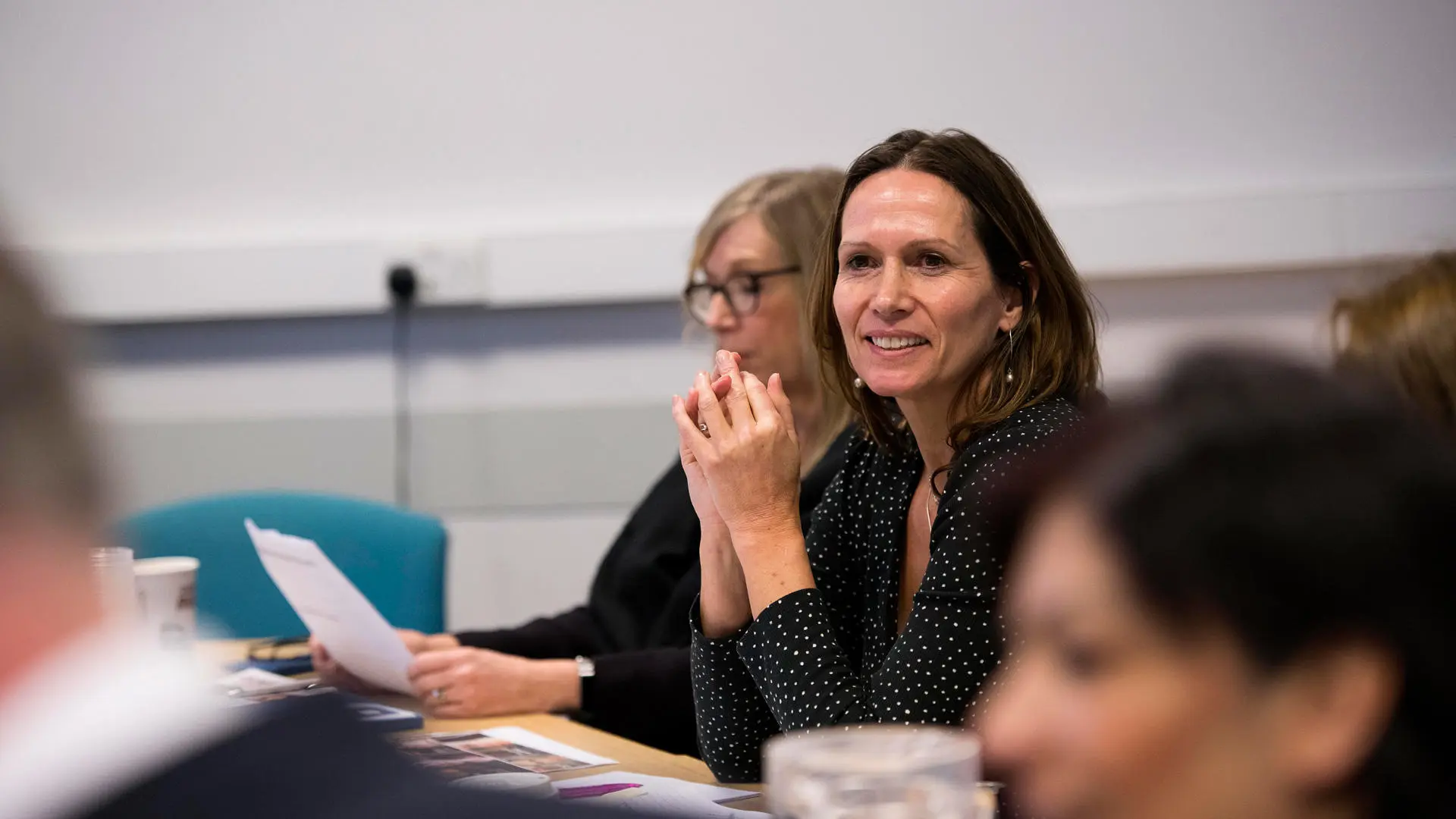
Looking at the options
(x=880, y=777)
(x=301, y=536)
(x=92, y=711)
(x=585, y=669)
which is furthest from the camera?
(x=301, y=536)

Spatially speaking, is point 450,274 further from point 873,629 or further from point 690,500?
point 873,629

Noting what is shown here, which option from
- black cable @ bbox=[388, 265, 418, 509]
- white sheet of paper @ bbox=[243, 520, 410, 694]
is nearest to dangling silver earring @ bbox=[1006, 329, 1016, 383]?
white sheet of paper @ bbox=[243, 520, 410, 694]

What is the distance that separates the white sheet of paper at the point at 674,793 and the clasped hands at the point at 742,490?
0.23 meters

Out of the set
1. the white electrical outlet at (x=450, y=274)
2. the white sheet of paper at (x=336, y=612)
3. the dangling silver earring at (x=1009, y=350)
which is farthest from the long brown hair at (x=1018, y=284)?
the white electrical outlet at (x=450, y=274)

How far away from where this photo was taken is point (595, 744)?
1.84m

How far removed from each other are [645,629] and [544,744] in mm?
797

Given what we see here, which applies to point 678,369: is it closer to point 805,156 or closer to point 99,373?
point 805,156

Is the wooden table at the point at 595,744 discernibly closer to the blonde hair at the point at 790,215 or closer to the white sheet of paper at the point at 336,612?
the white sheet of paper at the point at 336,612

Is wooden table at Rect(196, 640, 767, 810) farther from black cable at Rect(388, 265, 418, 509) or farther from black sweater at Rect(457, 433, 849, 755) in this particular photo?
black cable at Rect(388, 265, 418, 509)

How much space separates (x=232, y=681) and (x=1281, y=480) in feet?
5.69

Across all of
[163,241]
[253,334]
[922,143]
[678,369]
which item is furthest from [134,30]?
[922,143]

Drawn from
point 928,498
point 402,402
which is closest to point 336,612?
point 928,498

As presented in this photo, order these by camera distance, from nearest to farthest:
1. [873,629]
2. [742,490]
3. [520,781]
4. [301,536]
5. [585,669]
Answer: [520,781] → [742,490] → [873,629] → [585,669] → [301,536]

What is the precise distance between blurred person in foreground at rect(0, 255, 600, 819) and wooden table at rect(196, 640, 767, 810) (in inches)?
38.4
